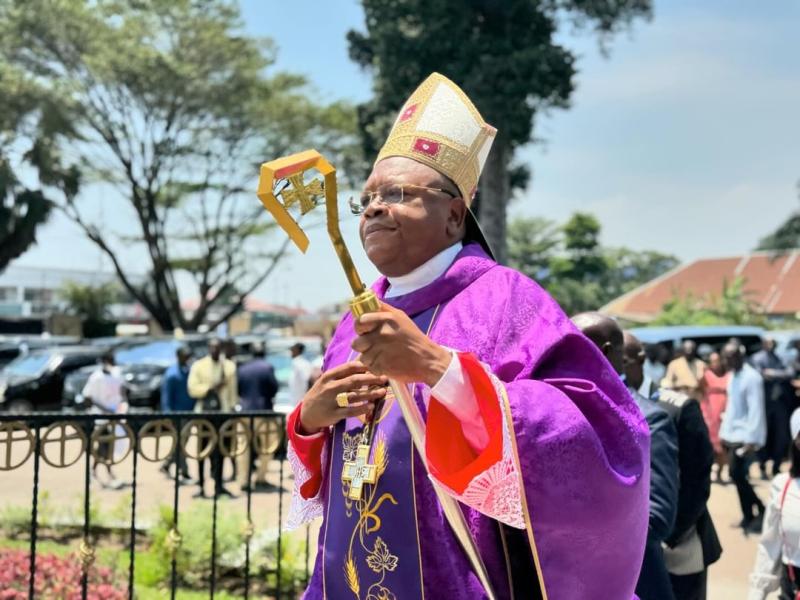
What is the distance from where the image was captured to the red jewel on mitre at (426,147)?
7.20 feet

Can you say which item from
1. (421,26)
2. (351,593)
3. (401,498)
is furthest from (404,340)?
(421,26)

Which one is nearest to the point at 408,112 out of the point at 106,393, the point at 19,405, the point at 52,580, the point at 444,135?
the point at 444,135

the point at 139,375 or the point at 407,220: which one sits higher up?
the point at 407,220

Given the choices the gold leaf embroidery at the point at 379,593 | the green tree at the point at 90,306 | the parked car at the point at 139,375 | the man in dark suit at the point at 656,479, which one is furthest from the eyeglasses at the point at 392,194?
the green tree at the point at 90,306

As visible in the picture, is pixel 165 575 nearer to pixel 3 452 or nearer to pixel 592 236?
pixel 3 452

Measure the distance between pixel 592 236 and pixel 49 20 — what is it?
37899 mm

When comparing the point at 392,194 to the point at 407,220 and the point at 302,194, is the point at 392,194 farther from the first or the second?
the point at 302,194

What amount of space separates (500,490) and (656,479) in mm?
A: 1444

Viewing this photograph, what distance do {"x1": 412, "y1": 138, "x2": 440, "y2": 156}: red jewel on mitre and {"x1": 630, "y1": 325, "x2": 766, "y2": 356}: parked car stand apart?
12.6m

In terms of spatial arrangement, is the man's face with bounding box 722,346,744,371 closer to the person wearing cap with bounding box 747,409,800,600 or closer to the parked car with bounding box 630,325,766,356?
the parked car with bounding box 630,325,766,356

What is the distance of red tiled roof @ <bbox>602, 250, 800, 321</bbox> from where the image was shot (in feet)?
152

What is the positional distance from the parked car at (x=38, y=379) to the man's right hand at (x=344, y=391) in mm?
16416

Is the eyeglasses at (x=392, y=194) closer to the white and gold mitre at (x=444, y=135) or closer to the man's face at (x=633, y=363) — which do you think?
the white and gold mitre at (x=444, y=135)

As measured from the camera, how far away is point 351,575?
2.06 metres
